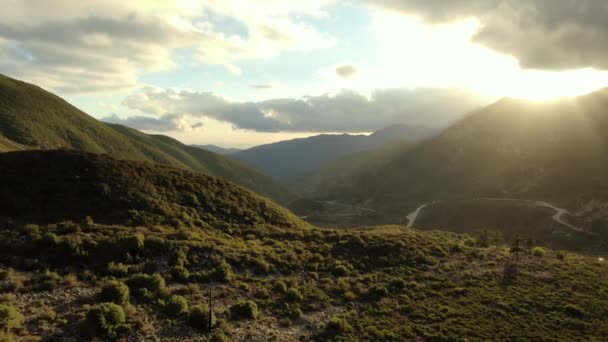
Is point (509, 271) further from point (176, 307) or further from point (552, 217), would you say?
point (552, 217)

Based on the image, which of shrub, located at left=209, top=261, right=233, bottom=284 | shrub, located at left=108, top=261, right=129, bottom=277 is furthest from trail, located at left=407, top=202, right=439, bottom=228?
shrub, located at left=108, top=261, right=129, bottom=277

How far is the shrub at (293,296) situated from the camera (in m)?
29.0

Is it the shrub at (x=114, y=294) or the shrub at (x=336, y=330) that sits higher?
the shrub at (x=114, y=294)

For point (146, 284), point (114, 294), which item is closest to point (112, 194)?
point (146, 284)

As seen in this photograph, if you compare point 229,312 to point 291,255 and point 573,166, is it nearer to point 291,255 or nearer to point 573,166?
point 291,255

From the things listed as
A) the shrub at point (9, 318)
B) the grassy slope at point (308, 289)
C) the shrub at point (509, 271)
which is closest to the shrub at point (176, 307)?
the grassy slope at point (308, 289)

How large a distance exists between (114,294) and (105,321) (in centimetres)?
312

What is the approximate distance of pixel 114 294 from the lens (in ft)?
76.4

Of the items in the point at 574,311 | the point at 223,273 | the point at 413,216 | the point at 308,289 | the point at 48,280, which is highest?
the point at 48,280

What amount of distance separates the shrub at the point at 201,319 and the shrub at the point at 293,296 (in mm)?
7122

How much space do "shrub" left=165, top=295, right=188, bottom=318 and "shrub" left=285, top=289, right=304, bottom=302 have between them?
8.29 meters

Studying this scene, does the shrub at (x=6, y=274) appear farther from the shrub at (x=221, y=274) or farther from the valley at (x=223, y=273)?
the shrub at (x=221, y=274)

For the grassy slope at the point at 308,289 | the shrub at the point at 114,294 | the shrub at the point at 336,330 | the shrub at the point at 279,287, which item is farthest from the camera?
the shrub at the point at 279,287

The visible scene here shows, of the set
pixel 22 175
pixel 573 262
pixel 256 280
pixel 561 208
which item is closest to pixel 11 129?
pixel 22 175
